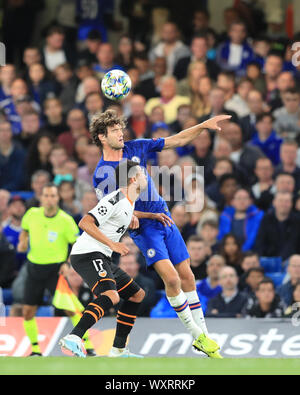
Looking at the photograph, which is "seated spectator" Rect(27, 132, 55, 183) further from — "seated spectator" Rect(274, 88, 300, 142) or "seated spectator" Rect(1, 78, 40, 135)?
"seated spectator" Rect(274, 88, 300, 142)

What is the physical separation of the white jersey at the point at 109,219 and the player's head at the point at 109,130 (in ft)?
1.84

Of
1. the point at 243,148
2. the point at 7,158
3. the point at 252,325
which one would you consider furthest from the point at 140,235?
the point at 7,158

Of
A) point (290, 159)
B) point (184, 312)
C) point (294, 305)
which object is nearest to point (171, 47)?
point (290, 159)

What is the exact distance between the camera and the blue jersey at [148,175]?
9539mm

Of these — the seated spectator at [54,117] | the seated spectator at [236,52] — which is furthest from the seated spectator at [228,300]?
the seated spectator at [236,52]

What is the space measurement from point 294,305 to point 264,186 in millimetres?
2502

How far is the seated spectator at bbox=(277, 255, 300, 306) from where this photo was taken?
39.0ft

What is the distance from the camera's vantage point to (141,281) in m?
12.3

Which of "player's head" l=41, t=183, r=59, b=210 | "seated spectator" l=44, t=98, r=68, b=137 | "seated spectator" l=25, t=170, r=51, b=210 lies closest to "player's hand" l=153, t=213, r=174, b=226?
"player's head" l=41, t=183, r=59, b=210

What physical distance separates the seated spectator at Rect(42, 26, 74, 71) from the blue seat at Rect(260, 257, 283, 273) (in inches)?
237

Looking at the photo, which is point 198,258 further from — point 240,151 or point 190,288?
point 190,288

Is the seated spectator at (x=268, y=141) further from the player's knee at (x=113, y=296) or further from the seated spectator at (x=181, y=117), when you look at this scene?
the player's knee at (x=113, y=296)

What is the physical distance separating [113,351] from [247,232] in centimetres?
382
